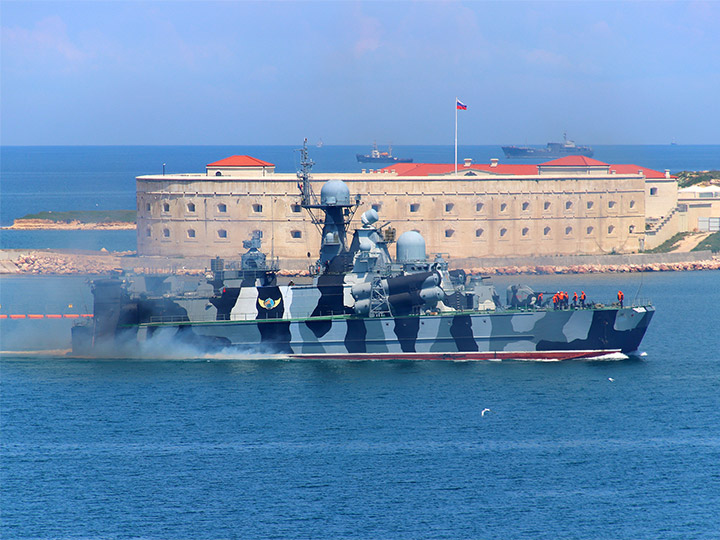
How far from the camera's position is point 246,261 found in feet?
139

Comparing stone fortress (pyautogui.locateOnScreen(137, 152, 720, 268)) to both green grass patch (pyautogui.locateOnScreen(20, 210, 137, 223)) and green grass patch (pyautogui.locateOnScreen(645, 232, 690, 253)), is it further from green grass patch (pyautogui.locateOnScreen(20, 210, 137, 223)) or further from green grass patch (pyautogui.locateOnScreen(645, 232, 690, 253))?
green grass patch (pyautogui.locateOnScreen(20, 210, 137, 223))

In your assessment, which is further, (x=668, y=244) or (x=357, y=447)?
(x=668, y=244)

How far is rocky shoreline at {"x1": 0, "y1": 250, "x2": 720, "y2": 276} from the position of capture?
227 feet

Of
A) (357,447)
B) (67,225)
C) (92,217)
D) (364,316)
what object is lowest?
(357,447)

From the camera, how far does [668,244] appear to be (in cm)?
8006

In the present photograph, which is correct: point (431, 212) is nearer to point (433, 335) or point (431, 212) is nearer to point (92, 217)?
point (433, 335)

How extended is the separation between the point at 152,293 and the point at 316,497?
18.8 m

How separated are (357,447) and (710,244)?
2164 inches

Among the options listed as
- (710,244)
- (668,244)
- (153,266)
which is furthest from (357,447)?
(668,244)

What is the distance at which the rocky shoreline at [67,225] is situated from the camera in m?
103

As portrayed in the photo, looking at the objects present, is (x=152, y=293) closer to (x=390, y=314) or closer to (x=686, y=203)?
(x=390, y=314)

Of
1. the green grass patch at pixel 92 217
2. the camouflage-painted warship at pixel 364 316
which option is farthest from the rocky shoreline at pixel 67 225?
the camouflage-painted warship at pixel 364 316

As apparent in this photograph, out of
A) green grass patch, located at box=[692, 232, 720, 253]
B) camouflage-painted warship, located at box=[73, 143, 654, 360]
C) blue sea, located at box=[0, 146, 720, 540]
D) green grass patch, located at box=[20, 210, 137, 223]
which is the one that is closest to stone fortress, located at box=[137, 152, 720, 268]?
green grass patch, located at box=[692, 232, 720, 253]

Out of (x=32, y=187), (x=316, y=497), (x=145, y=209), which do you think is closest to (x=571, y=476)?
(x=316, y=497)
